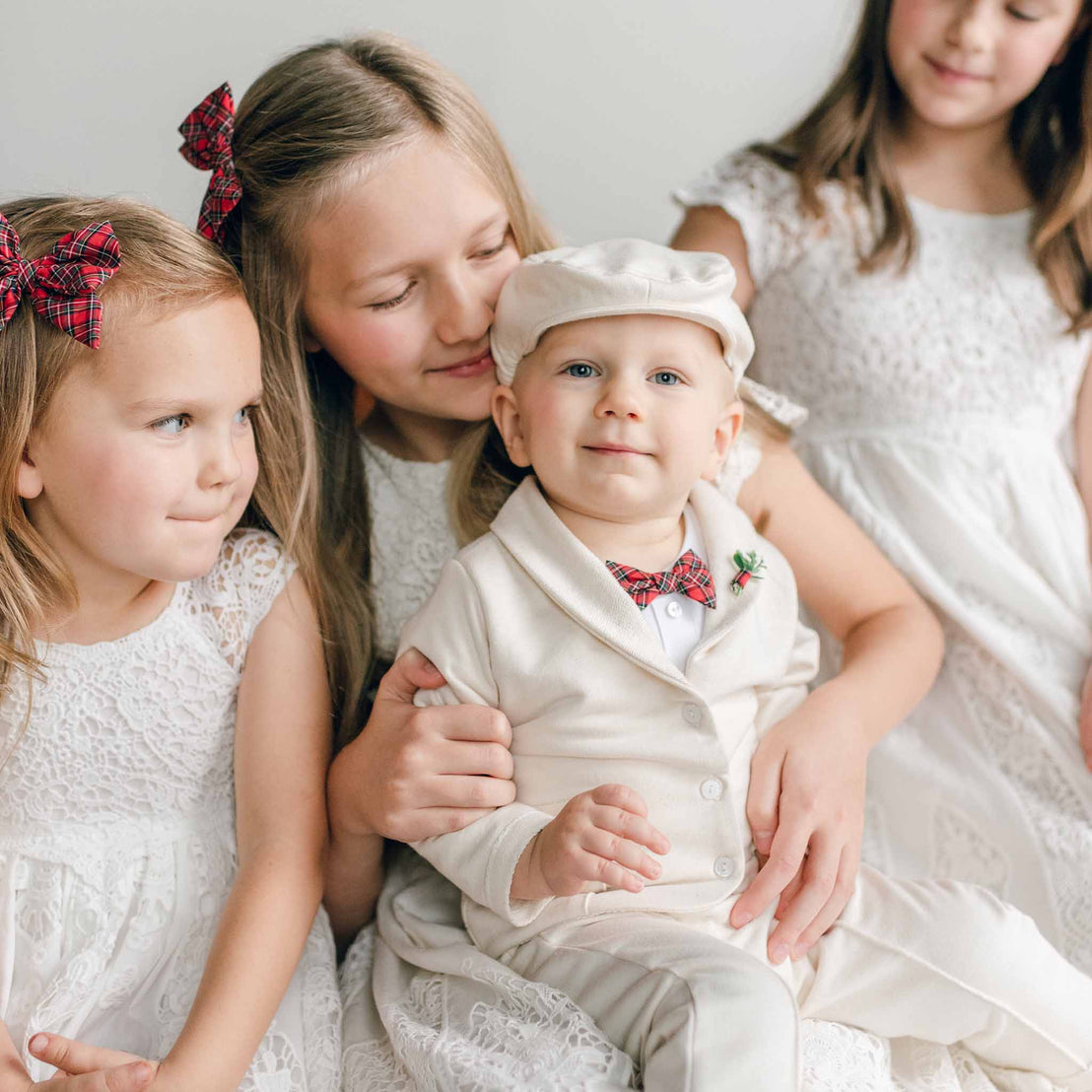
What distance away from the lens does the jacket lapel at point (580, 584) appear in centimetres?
114

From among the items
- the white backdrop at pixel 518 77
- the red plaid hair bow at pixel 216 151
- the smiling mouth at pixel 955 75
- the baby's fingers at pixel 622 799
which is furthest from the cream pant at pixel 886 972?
the white backdrop at pixel 518 77

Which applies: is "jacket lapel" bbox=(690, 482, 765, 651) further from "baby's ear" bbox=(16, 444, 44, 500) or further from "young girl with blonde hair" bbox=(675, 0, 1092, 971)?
"baby's ear" bbox=(16, 444, 44, 500)

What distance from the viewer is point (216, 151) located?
A: 1.36 m

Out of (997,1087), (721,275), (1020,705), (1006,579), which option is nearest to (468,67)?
(721,275)

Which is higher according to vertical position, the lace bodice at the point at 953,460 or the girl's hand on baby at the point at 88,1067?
the lace bodice at the point at 953,460

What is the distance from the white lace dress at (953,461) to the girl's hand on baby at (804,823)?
0.30 m

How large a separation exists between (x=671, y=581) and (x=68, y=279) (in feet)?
2.07

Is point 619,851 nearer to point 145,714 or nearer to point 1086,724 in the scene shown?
point 145,714

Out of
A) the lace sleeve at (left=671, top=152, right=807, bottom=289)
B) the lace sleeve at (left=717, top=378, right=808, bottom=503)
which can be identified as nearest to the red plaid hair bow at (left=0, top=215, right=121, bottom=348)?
the lace sleeve at (left=717, top=378, right=808, bottom=503)

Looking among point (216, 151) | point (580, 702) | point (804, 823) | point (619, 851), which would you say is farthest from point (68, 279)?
point (804, 823)

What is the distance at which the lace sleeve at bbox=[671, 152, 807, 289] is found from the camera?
5.57 feet

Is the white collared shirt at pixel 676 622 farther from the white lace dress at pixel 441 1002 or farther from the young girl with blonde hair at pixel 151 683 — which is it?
the young girl with blonde hair at pixel 151 683

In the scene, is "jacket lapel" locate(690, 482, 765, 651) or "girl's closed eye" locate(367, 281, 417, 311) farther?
"girl's closed eye" locate(367, 281, 417, 311)

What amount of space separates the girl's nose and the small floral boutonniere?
38cm
